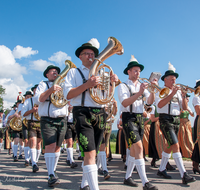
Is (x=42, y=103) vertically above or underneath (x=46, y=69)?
underneath

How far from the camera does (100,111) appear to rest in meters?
2.99

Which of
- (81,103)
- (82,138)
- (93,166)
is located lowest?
(93,166)

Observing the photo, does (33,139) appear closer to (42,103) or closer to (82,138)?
(42,103)

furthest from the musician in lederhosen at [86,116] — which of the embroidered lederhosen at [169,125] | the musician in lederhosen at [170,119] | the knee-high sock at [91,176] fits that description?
the embroidered lederhosen at [169,125]

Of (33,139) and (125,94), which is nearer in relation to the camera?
(125,94)

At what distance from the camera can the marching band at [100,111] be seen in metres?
2.87

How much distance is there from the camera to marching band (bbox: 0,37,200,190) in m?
2.87

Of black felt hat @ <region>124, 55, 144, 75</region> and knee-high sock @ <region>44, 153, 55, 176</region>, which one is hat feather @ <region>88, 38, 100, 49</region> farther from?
knee-high sock @ <region>44, 153, 55, 176</region>

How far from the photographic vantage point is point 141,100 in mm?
4273

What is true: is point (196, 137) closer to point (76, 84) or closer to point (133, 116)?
point (133, 116)

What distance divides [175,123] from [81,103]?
2994 millimetres

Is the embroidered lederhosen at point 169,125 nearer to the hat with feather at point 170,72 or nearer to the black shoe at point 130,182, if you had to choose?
the hat with feather at point 170,72

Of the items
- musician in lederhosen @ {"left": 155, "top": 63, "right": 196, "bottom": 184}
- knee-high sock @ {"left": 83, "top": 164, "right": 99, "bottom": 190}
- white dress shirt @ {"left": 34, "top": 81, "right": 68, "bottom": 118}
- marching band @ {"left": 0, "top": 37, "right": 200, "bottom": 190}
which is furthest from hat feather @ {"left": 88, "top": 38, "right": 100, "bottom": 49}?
musician in lederhosen @ {"left": 155, "top": 63, "right": 196, "bottom": 184}

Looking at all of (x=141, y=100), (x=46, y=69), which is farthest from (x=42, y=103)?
(x=141, y=100)
